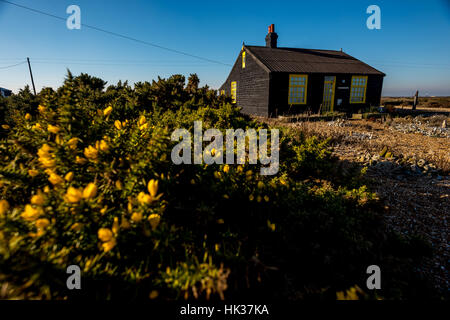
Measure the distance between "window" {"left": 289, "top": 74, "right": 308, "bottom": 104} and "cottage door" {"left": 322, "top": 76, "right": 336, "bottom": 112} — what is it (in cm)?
168

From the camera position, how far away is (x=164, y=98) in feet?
23.2

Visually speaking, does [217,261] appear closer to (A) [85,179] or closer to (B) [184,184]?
(B) [184,184]

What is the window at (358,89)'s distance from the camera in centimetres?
1415

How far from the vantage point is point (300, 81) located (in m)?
12.7

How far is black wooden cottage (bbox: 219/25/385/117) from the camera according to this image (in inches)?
493

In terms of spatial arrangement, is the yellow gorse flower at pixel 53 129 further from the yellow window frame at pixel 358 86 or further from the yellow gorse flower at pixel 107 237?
the yellow window frame at pixel 358 86

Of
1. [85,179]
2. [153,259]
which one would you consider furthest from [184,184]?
[85,179]

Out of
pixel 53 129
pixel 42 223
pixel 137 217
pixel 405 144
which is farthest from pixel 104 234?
pixel 405 144

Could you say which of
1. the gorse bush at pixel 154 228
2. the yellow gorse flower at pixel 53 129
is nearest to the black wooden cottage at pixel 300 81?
the gorse bush at pixel 154 228

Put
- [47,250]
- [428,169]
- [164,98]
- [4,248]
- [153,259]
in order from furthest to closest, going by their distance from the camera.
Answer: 1. [164,98]
2. [428,169]
3. [153,259]
4. [47,250]
5. [4,248]

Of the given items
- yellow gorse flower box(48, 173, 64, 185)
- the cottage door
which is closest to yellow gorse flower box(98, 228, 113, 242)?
yellow gorse flower box(48, 173, 64, 185)

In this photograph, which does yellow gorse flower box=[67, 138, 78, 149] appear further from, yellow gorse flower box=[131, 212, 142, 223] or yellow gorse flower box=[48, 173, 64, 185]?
yellow gorse flower box=[131, 212, 142, 223]

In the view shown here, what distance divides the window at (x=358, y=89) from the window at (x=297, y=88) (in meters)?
4.09
